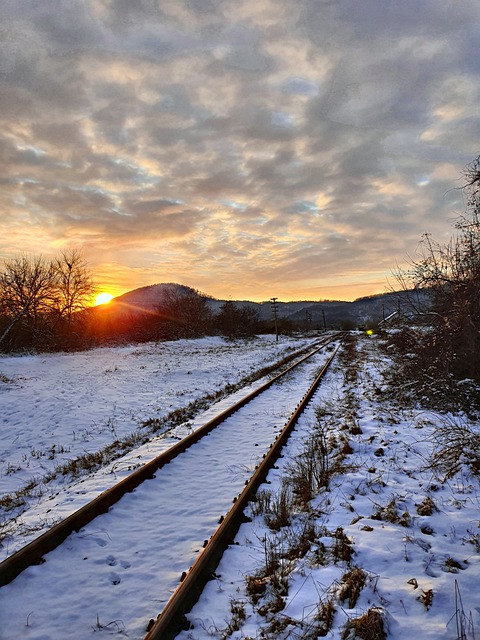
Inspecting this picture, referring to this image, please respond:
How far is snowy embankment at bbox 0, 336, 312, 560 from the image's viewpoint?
5.48 meters

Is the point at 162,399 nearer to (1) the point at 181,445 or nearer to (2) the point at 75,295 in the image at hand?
(1) the point at 181,445

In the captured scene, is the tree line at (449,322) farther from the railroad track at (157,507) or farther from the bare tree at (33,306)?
the bare tree at (33,306)

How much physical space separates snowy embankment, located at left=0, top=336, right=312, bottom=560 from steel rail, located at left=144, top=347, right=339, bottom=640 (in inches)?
89.9

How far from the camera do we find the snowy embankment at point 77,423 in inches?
216

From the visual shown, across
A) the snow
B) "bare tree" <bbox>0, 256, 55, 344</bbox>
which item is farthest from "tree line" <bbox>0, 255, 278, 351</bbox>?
the snow

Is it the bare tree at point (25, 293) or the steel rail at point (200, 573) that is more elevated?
the bare tree at point (25, 293)

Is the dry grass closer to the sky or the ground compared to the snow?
closer to the sky

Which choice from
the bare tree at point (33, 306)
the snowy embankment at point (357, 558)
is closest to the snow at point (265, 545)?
the snowy embankment at point (357, 558)

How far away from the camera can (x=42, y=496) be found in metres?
5.96

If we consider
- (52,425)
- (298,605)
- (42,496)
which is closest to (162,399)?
(52,425)

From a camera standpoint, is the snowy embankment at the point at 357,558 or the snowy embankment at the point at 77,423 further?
the snowy embankment at the point at 77,423

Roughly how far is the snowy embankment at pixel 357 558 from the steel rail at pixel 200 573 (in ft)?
0.28

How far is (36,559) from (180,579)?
1.55 m

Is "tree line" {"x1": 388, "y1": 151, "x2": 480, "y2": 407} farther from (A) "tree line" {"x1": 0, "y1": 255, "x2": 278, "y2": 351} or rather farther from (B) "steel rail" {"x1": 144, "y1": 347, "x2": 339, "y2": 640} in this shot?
(A) "tree line" {"x1": 0, "y1": 255, "x2": 278, "y2": 351}
